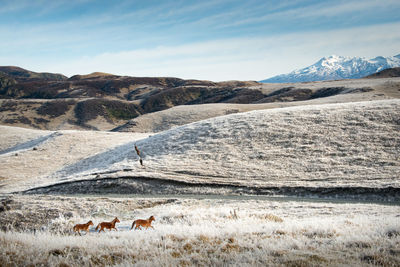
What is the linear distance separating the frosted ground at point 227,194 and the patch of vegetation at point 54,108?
87424 millimetres

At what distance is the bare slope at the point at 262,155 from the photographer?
2086 cm

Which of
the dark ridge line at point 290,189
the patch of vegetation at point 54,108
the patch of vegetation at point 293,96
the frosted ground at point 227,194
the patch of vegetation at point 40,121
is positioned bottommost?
the dark ridge line at point 290,189

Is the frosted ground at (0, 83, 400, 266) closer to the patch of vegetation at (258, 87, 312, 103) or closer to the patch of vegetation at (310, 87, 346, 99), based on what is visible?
the patch of vegetation at (310, 87, 346, 99)

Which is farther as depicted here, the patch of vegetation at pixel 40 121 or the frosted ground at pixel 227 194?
the patch of vegetation at pixel 40 121

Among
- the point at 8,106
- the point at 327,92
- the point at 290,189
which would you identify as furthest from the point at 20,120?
the point at 290,189

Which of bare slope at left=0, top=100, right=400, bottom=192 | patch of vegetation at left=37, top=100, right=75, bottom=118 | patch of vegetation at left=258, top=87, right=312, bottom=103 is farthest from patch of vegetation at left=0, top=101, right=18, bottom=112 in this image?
patch of vegetation at left=258, top=87, right=312, bottom=103

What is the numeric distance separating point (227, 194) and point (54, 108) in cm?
12346

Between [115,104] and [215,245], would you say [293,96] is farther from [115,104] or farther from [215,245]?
[215,245]

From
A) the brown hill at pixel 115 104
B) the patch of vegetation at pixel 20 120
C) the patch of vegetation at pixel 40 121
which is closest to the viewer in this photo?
the brown hill at pixel 115 104

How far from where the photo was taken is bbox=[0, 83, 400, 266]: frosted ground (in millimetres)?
7398

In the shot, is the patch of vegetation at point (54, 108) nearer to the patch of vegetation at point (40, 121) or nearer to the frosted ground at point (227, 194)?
the patch of vegetation at point (40, 121)

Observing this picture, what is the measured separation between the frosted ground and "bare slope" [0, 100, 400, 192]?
0.13m

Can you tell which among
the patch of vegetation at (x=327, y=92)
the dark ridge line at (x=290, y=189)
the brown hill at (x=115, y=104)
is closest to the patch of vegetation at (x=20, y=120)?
the brown hill at (x=115, y=104)

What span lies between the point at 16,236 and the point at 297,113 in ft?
95.9
